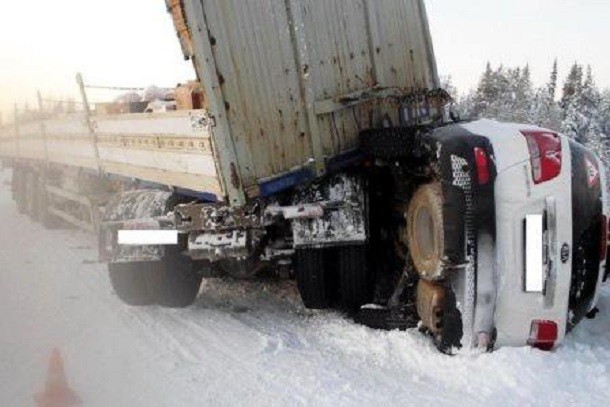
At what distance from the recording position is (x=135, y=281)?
17.9ft

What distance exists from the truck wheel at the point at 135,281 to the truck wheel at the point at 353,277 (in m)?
1.72

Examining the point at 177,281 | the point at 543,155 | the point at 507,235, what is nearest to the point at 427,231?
the point at 507,235

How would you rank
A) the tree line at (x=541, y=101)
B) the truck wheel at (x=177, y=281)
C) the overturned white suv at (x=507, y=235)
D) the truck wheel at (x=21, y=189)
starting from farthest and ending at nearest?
1. the tree line at (x=541, y=101)
2. the truck wheel at (x=21, y=189)
3. the truck wheel at (x=177, y=281)
4. the overturned white suv at (x=507, y=235)

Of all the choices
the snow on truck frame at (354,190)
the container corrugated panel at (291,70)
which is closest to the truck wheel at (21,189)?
the snow on truck frame at (354,190)

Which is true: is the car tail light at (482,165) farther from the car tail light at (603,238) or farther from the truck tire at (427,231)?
the car tail light at (603,238)

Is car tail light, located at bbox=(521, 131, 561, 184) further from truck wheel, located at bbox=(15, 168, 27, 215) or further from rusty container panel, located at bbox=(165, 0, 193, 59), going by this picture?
truck wheel, located at bbox=(15, 168, 27, 215)

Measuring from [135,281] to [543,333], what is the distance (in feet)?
11.4

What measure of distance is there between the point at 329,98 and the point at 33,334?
3.03 meters

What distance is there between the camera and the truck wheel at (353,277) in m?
4.66

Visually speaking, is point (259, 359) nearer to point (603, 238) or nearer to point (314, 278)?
point (314, 278)

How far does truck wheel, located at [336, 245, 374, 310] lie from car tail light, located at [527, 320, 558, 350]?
1386 millimetres

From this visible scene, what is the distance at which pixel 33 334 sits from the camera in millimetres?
4840

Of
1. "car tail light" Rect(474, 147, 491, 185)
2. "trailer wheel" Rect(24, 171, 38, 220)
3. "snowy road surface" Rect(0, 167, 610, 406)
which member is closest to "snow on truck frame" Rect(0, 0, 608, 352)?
"car tail light" Rect(474, 147, 491, 185)

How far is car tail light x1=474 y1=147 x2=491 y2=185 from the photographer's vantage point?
3590 mm
